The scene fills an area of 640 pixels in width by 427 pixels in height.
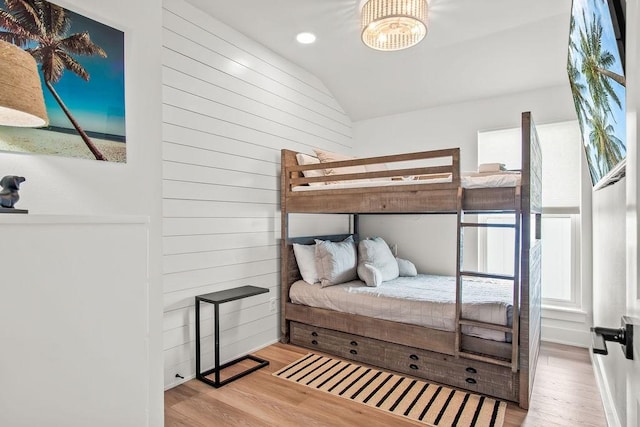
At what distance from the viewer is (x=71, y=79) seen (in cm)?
162

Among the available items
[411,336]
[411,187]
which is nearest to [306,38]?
[411,187]

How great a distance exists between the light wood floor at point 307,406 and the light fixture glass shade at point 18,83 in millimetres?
1737

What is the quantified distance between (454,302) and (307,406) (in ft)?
4.00

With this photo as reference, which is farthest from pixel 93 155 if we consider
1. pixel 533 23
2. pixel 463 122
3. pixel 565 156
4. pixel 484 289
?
pixel 565 156

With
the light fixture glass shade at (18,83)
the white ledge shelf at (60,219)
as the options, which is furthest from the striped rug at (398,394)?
the light fixture glass shade at (18,83)

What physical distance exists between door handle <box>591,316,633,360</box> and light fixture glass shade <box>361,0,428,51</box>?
6.70ft

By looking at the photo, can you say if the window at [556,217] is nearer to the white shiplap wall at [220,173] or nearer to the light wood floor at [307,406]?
the light wood floor at [307,406]

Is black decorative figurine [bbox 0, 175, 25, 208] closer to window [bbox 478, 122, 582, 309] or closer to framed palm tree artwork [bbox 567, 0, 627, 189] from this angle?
framed palm tree artwork [bbox 567, 0, 627, 189]

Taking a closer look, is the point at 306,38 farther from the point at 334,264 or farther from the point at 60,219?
the point at 60,219

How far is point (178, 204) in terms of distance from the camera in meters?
2.51

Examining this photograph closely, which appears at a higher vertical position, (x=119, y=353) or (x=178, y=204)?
(x=178, y=204)

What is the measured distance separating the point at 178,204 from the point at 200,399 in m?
1.30

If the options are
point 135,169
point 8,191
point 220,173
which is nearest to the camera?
point 8,191

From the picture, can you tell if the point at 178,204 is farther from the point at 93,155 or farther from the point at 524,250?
the point at 524,250
